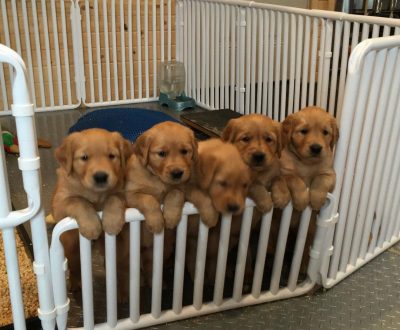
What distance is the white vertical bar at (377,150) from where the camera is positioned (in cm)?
193

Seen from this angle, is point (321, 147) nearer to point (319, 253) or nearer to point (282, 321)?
point (319, 253)

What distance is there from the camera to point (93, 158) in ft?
5.12

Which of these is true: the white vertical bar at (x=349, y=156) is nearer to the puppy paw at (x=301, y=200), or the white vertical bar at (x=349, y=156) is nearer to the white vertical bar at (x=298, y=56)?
the puppy paw at (x=301, y=200)

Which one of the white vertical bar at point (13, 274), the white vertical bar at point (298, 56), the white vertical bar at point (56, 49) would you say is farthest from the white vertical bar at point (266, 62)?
the white vertical bar at point (13, 274)

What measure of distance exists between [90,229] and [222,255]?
0.54 meters

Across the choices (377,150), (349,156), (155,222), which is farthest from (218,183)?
(377,150)

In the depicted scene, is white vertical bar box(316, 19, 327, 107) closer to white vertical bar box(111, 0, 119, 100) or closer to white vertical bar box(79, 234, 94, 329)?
white vertical bar box(79, 234, 94, 329)

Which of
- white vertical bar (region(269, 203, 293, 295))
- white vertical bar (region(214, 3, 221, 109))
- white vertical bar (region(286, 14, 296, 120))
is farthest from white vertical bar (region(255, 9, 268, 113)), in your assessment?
white vertical bar (region(269, 203, 293, 295))

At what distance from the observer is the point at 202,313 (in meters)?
1.90

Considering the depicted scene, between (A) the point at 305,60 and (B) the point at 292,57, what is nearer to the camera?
(A) the point at 305,60

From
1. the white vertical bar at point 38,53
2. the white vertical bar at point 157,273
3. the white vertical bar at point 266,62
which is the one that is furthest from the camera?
the white vertical bar at point 38,53

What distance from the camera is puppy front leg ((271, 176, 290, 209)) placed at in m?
1.80

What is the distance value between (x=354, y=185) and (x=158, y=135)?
89cm

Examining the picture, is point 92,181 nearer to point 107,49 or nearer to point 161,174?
point 161,174
